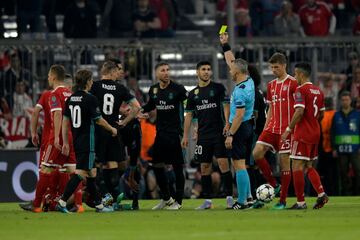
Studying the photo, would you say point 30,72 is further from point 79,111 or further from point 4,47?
point 79,111

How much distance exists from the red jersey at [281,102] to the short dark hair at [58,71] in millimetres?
3150

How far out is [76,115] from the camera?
17.5 metres

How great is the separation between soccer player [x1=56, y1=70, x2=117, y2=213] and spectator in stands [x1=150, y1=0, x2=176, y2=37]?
11269mm

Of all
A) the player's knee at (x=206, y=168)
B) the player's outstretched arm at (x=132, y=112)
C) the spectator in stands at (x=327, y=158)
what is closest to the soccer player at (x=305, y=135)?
the player's knee at (x=206, y=168)

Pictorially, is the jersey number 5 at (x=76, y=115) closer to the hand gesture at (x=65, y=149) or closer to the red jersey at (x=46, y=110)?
the hand gesture at (x=65, y=149)

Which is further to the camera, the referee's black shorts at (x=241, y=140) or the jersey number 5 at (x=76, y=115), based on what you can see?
the referee's black shorts at (x=241, y=140)

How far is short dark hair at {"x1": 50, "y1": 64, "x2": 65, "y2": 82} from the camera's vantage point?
719 inches

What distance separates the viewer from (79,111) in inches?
690

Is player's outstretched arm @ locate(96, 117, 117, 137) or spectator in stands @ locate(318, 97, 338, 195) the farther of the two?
spectator in stands @ locate(318, 97, 338, 195)

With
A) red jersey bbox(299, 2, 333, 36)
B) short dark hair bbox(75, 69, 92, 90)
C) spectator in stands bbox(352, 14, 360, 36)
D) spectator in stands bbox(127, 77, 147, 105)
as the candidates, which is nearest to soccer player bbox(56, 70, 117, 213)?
short dark hair bbox(75, 69, 92, 90)

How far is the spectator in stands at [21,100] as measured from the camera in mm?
25312

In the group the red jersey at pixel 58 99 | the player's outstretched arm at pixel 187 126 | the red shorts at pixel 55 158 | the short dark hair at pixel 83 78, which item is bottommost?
the red shorts at pixel 55 158

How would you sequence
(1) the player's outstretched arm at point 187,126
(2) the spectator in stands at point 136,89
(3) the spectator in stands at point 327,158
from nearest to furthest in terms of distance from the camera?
(1) the player's outstretched arm at point 187,126, (2) the spectator in stands at point 136,89, (3) the spectator in stands at point 327,158

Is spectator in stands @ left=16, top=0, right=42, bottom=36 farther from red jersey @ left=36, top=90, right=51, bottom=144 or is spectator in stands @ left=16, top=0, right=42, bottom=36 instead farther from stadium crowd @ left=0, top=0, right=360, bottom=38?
red jersey @ left=36, top=90, right=51, bottom=144
